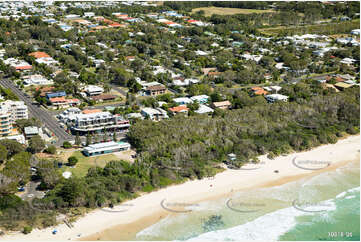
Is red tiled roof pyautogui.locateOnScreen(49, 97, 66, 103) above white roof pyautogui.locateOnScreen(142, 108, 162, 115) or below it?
above

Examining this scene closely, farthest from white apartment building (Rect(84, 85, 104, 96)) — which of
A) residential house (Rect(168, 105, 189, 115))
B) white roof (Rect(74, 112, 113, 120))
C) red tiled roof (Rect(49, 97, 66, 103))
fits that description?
residential house (Rect(168, 105, 189, 115))

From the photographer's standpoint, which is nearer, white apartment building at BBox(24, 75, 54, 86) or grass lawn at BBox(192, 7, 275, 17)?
white apartment building at BBox(24, 75, 54, 86)

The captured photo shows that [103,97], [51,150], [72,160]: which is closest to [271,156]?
[72,160]

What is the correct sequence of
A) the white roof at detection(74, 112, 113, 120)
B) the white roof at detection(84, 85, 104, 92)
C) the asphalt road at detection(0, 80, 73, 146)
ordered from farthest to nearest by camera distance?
the white roof at detection(84, 85, 104, 92) → the white roof at detection(74, 112, 113, 120) → the asphalt road at detection(0, 80, 73, 146)

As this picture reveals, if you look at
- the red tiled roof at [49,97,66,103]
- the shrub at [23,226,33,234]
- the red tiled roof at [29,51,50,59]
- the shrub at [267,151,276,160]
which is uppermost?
the red tiled roof at [29,51,50,59]

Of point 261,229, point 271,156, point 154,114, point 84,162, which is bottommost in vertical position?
point 261,229

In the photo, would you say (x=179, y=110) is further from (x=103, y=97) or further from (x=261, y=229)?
(x=261, y=229)

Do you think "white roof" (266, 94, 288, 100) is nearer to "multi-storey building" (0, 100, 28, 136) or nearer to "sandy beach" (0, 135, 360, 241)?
"sandy beach" (0, 135, 360, 241)

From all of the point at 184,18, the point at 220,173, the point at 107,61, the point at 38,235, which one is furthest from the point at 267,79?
the point at 184,18
